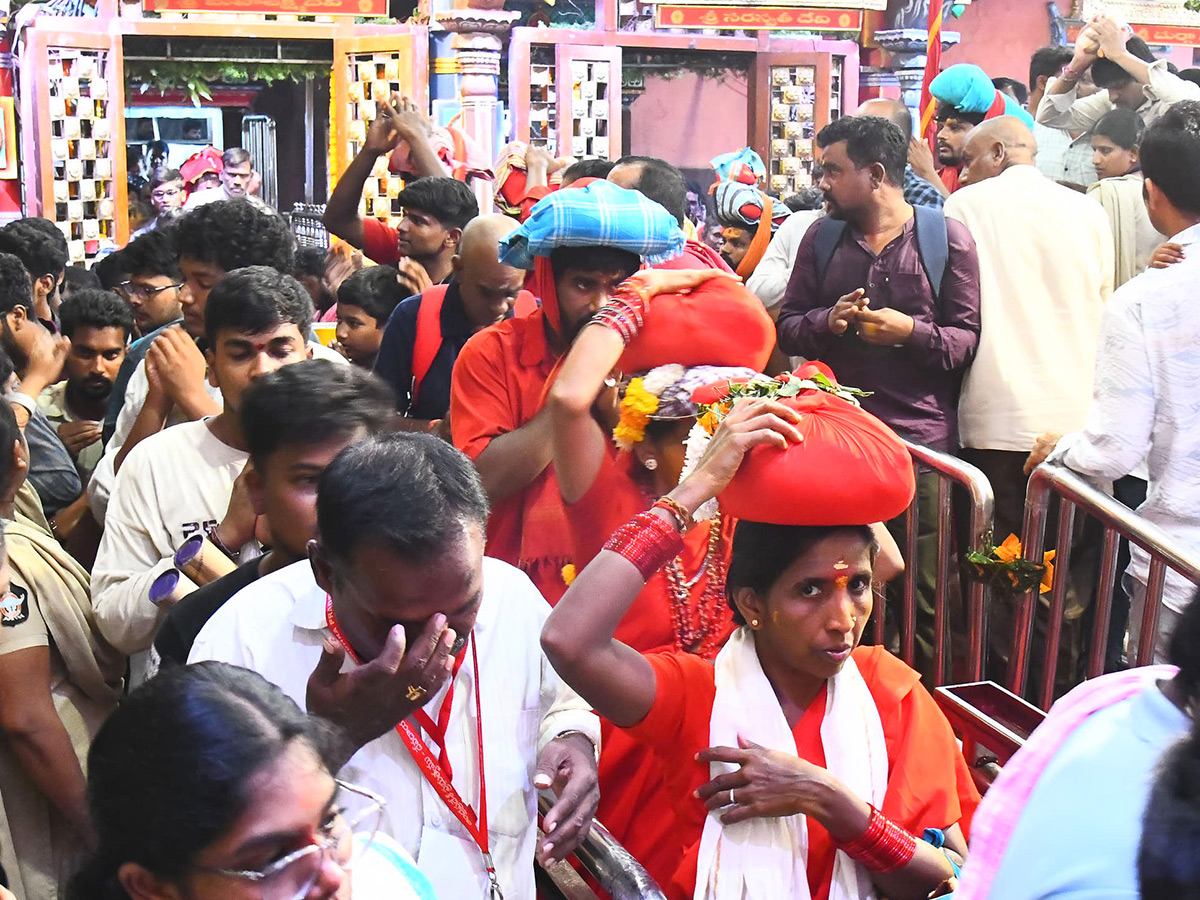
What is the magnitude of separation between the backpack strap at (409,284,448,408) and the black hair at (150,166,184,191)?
9153 millimetres

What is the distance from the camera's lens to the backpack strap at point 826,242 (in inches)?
165

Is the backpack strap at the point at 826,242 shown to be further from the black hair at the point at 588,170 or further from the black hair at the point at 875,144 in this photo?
the black hair at the point at 588,170

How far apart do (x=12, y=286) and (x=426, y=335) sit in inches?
52.7

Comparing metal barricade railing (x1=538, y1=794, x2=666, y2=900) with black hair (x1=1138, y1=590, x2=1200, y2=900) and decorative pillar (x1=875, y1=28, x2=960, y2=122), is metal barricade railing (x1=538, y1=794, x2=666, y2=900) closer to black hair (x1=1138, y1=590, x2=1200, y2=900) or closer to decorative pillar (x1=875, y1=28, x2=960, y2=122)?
black hair (x1=1138, y1=590, x2=1200, y2=900)

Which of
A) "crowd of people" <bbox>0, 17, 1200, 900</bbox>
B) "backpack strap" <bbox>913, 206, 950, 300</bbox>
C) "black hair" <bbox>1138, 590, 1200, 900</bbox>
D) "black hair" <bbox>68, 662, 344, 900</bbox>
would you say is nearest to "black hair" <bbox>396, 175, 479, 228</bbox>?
"crowd of people" <bbox>0, 17, 1200, 900</bbox>

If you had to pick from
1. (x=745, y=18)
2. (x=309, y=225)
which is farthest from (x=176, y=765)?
(x=745, y=18)

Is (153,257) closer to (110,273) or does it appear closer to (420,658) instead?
(110,273)

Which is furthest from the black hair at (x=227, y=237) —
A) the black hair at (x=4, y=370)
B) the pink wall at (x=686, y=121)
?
the pink wall at (x=686, y=121)

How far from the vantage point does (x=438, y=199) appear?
4.77 meters

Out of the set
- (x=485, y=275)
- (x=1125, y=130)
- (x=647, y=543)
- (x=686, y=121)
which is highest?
(x=686, y=121)

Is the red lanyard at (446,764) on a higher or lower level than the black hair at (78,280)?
lower

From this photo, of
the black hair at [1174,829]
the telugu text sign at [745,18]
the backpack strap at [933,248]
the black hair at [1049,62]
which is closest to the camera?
the black hair at [1174,829]

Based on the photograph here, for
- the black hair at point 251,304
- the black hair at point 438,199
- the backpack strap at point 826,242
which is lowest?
the black hair at point 251,304

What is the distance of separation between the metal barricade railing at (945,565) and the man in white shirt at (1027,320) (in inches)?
21.5
